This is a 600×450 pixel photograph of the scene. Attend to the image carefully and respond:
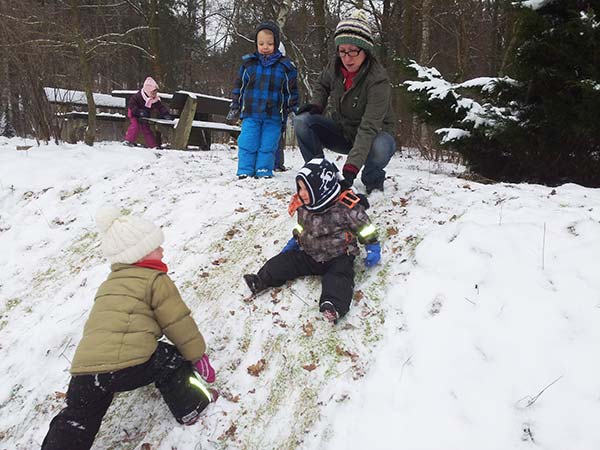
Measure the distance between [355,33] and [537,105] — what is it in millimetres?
2193

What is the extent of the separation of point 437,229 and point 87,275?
3114mm

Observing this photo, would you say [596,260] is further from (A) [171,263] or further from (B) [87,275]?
(B) [87,275]

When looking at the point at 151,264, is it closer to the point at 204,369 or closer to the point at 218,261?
the point at 204,369

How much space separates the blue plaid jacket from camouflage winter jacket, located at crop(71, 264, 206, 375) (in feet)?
10.3

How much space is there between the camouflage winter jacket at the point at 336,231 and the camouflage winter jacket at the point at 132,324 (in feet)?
3.77

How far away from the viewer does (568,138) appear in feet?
13.7

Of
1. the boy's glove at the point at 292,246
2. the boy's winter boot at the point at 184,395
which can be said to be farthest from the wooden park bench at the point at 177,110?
the boy's winter boot at the point at 184,395

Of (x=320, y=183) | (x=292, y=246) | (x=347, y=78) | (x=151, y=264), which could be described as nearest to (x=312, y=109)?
(x=347, y=78)

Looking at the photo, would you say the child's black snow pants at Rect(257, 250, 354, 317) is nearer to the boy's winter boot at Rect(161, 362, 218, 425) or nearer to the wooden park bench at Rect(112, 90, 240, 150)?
the boy's winter boot at Rect(161, 362, 218, 425)

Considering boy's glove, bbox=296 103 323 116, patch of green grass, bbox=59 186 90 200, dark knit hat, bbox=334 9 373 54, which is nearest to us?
dark knit hat, bbox=334 9 373 54

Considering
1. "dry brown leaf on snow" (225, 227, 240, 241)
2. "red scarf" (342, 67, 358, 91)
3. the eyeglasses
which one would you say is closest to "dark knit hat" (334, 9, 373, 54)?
the eyeglasses

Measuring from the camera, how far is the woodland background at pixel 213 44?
6.97m

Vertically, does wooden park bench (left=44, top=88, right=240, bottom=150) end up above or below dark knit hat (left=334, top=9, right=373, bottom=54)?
below

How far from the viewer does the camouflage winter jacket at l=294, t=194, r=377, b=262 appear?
3.13m
